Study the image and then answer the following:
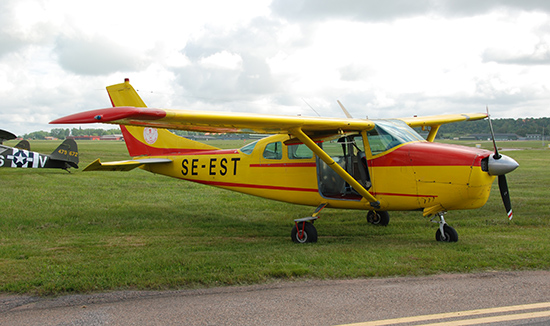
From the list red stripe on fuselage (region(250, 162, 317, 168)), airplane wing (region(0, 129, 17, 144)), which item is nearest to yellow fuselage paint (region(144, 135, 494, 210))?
red stripe on fuselage (region(250, 162, 317, 168))

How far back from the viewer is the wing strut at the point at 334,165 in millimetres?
7445

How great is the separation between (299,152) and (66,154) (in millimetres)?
15674

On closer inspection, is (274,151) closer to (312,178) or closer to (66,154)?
(312,178)

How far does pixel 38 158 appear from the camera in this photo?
19766 mm

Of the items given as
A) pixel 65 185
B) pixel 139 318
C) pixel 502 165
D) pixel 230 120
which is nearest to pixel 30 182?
pixel 65 185

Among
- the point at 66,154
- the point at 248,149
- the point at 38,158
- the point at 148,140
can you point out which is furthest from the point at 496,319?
the point at 38,158

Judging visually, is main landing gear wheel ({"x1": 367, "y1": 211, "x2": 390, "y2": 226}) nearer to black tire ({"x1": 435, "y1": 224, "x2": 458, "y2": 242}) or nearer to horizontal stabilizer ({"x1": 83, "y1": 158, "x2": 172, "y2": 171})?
black tire ({"x1": 435, "y1": 224, "x2": 458, "y2": 242})

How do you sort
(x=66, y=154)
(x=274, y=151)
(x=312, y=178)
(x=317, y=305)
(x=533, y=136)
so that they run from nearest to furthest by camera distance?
(x=317, y=305) → (x=312, y=178) → (x=274, y=151) → (x=66, y=154) → (x=533, y=136)

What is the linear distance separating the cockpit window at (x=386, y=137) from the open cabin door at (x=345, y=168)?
0.79 ft

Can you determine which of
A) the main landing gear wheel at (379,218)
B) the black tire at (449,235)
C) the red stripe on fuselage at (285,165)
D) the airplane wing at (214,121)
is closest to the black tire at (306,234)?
the red stripe on fuselage at (285,165)

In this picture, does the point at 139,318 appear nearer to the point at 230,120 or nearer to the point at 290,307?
the point at 290,307

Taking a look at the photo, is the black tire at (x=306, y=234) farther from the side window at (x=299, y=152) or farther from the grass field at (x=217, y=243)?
the side window at (x=299, y=152)

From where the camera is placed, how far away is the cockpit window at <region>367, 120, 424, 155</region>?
7723 mm

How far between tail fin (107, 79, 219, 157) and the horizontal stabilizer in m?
0.50
